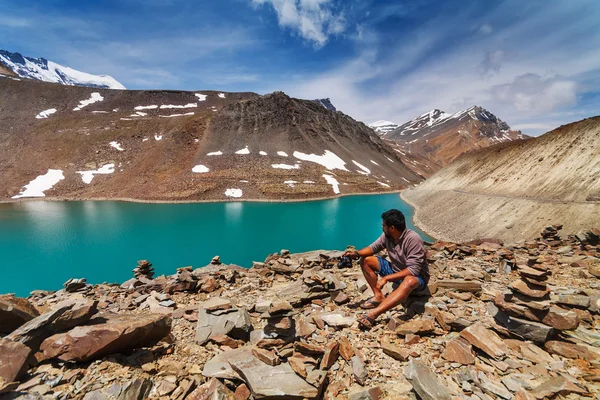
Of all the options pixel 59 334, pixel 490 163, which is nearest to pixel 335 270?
pixel 59 334

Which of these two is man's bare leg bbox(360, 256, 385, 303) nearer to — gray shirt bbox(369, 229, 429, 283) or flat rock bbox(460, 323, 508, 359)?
gray shirt bbox(369, 229, 429, 283)

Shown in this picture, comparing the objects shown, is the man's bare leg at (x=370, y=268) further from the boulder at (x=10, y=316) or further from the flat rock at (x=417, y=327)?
the boulder at (x=10, y=316)

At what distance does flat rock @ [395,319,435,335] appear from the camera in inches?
200

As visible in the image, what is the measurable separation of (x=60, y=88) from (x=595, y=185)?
159293 mm

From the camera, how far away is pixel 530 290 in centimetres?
502

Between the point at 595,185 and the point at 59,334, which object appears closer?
the point at 59,334

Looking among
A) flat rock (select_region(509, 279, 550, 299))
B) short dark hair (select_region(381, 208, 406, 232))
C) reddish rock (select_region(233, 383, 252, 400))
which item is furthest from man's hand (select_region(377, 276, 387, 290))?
reddish rock (select_region(233, 383, 252, 400))

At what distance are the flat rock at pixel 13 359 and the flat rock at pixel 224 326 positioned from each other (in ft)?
8.51

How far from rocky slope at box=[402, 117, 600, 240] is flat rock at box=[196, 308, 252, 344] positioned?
81.0ft

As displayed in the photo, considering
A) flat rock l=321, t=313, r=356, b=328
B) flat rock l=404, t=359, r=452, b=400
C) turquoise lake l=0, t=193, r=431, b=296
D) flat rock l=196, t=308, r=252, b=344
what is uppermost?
flat rock l=404, t=359, r=452, b=400

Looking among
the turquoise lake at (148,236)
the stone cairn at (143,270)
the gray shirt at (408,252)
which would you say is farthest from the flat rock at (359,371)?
the turquoise lake at (148,236)

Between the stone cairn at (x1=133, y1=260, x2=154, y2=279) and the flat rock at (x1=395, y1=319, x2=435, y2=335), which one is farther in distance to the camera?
the stone cairn at (x1=133, y1=260, x2=154, y2=279)

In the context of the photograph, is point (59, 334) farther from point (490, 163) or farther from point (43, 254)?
point (490, 163)

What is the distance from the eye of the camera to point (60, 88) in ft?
365
